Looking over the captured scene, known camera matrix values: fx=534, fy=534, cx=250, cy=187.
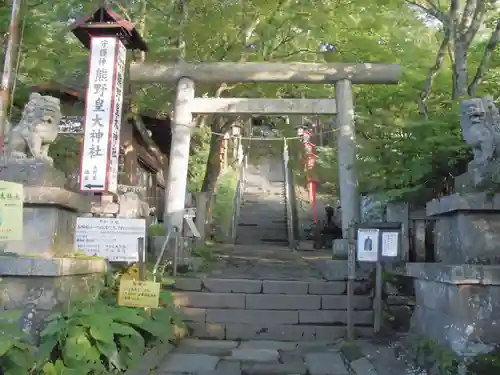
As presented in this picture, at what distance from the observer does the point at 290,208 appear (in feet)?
65.9

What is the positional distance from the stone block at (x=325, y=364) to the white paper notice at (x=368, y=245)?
1444mm

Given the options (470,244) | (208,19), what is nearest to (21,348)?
(470,244)

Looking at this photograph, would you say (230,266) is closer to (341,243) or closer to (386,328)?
(341,243)

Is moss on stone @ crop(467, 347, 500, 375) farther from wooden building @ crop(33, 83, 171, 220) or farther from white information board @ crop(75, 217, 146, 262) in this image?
wooden building @ crop(33, 83, 171, 220)

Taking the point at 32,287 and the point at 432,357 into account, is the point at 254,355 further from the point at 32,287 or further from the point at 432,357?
the point at 32,287

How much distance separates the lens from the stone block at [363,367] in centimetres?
567

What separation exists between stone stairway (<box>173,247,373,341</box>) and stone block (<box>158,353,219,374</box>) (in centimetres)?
132

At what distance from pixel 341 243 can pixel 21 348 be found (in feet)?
23.1

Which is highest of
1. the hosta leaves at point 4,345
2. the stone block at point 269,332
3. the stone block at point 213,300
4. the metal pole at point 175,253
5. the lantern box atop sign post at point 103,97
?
A: the lantern box atop sign post at point 103,97

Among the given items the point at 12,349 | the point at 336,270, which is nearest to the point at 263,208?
the point at 336,270

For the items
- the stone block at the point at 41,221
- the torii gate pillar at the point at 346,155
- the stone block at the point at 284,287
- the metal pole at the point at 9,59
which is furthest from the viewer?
the torii gate pillar at the point at 346,155

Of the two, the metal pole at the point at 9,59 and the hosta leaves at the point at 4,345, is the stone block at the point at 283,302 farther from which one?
the metal pole at the point at 9,59

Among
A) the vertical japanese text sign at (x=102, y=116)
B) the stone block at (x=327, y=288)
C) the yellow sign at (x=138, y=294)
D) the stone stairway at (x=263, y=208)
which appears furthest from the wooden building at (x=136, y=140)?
the yellow sign at (x=138, y=294)

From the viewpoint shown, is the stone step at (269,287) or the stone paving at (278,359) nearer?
the stone paving at (278,359)
